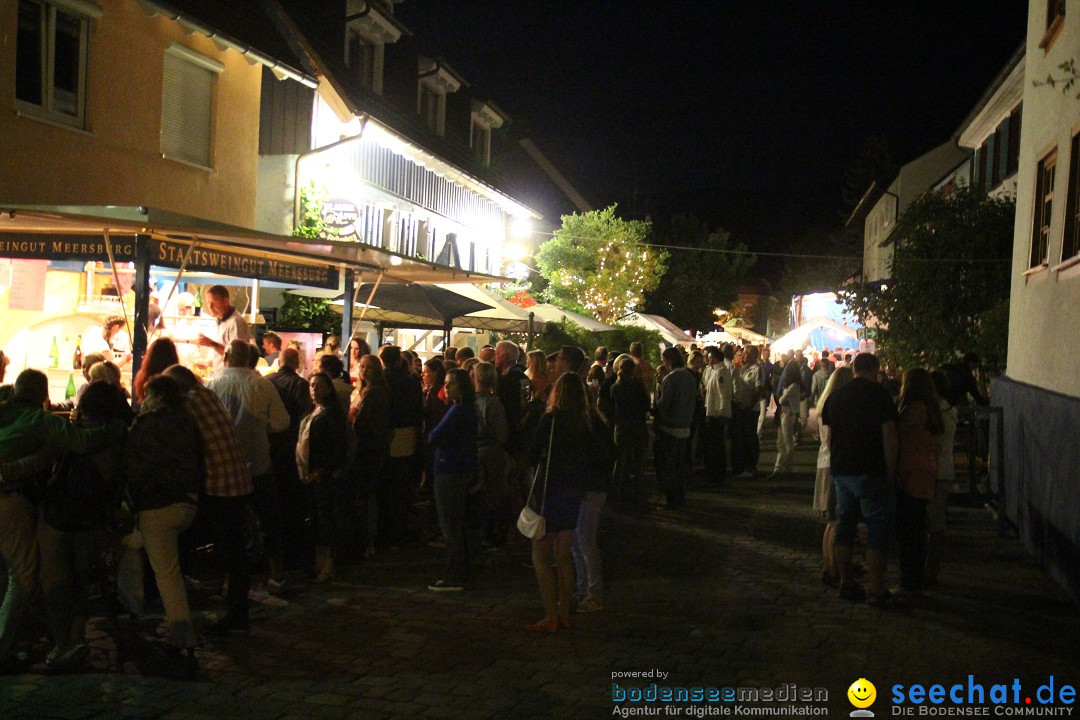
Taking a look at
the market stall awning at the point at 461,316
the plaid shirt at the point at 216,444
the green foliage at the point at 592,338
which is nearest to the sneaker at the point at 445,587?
the plaid shirt at the point at 216,444

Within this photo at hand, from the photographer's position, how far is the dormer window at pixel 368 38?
73.9ft

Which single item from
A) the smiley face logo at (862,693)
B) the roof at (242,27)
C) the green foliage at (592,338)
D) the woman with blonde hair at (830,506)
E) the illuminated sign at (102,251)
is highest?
the roof at (242,27)

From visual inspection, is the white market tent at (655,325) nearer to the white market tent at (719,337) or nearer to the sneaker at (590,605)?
the white market tent at (719,337)

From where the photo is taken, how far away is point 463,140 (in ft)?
Result: 98.3

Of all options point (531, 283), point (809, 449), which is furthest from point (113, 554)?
point (531, 283)

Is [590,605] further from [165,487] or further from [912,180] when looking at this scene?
[912,180]

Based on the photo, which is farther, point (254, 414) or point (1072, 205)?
point (1072, 205)

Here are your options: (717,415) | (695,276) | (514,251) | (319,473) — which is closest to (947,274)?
Result: (717,415)

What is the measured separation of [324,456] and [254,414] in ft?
3.09

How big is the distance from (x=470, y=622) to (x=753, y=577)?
3.01 metres

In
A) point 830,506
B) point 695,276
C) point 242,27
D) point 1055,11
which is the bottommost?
point 830,506

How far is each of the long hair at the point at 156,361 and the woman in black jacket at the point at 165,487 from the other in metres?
0.97

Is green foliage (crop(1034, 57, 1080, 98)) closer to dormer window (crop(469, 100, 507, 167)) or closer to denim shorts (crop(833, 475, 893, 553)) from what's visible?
denim shorts (crop(833, 475, 893, 553))

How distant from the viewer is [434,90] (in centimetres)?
2748
